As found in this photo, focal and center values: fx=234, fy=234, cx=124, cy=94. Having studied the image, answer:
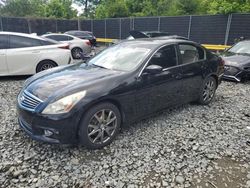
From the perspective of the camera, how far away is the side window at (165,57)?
3.98m

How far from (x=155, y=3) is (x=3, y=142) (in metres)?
28.9

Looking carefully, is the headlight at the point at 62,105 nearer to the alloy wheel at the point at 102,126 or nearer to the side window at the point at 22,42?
the alloy wheel at the point at 102,126

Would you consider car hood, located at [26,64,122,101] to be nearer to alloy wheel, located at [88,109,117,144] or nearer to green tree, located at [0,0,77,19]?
alloy wheel, located at [88,109,117,144]

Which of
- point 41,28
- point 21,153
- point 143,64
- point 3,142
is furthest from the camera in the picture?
point 41,28

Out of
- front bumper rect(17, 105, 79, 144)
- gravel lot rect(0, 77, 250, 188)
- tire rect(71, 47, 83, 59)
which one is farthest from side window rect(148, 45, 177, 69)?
tire rect(71, 47, 83, 59)

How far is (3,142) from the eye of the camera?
3.52 meters

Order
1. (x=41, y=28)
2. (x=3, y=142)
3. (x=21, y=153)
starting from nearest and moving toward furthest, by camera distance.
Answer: (x=21, y=153) → (x=3, y=142) → (x=41, y=28)

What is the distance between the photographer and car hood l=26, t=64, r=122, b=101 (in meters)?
3.18

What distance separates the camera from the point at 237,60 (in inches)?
292

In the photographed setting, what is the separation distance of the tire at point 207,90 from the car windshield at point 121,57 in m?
1.77

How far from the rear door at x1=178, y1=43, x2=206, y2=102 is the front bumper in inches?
93.6

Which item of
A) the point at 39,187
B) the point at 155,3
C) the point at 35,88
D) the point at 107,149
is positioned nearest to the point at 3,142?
the point at 35,88

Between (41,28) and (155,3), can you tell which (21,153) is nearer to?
(41,28)

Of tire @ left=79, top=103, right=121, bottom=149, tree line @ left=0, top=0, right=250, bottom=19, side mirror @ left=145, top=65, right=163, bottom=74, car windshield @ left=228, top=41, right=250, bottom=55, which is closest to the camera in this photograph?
tire @ left=79, top=103, right=121, bottom=149
